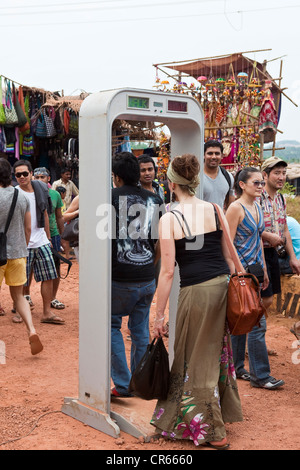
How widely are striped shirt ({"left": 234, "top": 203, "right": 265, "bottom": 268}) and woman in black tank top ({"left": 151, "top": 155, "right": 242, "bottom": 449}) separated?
1268 mm

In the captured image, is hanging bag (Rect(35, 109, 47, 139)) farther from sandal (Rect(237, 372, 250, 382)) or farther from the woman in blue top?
sandal (Rect(237, 372, 250, 382))

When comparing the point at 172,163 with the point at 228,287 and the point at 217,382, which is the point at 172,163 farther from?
the point at 217,382

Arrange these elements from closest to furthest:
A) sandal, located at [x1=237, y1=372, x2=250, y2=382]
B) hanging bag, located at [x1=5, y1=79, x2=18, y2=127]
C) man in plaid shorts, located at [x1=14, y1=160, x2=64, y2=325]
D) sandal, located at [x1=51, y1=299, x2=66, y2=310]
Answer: sandal, located at [x1=237, y1=372, x2=250, y2=382] < man in plaid shorts, located at [x1=14, y1=160, x2=64, y2=325] < sandal, located at [x1=51, y1=299, x2=66, y2=310] < hanging bag, located at [x1=5, y1=79, x2=18, y2=127]

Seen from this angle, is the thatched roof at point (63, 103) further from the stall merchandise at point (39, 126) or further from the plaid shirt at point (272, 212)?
the plaid shirt at point (272, 212)

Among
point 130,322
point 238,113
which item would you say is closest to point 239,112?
point 238,113

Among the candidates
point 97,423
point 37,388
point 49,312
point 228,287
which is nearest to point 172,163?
point 228,287

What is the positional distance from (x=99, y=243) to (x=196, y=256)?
71 centimetres

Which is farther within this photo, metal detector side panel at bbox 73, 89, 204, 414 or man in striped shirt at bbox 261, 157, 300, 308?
man in striped shirt at bbox 261, 157, 300, 308

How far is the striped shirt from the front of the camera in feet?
18.0

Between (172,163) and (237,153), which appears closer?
(172,163)

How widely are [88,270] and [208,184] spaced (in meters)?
2.40

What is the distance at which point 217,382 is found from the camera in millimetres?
4180

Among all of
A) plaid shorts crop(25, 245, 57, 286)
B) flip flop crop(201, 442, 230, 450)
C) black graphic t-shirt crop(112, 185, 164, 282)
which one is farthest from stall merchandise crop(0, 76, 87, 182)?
flip flop crop(201, 442, 230, 450)

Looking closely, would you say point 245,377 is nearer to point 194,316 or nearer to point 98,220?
point 194,316
